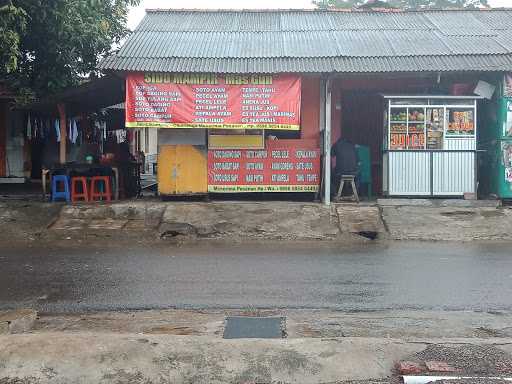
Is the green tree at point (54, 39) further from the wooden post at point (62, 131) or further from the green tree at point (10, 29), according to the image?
the wooden post at point (62, 131)

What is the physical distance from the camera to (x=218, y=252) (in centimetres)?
958

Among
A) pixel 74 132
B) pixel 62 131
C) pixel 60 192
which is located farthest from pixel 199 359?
pixel 74 132

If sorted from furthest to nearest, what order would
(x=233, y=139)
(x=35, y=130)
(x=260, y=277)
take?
(x=35, y=130), (x=233, y=139), (x=260, y=277)

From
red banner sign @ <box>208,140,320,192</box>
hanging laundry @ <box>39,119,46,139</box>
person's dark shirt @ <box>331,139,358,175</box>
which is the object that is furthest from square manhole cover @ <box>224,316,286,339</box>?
hanging laundry @ <box>39,119,46,139</box>

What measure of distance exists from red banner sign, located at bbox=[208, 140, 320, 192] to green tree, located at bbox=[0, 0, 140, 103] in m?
3.50

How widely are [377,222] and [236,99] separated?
12.5ft

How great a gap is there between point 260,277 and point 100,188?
23.0 ft

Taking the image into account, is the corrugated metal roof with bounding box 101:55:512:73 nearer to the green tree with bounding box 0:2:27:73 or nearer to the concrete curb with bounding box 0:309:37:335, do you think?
the green tree with bounding box 0:2:27:73

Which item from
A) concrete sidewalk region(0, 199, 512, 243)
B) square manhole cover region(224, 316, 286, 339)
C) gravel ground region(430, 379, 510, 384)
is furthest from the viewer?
concrete sidewalk region(0, 199, 512, 243)

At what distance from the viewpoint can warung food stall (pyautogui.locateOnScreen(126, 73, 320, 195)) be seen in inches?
468

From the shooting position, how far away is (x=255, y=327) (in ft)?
17.7

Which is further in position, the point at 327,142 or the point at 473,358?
the point at 327,142

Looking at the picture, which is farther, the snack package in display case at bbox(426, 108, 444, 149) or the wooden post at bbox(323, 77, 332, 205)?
the snack package in display case at bbox(426, 108, 444, 149)

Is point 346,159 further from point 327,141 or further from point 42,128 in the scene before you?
point 42,128
